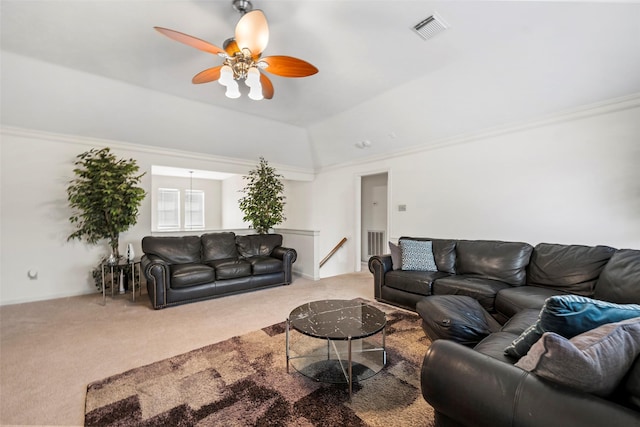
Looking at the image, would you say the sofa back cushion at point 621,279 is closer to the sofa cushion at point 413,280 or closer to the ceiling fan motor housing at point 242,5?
the sofa cushion at point 413,280

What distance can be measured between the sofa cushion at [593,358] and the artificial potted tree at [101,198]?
4.63 m

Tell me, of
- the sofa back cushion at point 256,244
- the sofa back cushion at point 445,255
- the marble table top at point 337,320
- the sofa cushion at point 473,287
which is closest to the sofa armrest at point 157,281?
the sofa back cushion at point 256,244

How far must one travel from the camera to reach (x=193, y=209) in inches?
359

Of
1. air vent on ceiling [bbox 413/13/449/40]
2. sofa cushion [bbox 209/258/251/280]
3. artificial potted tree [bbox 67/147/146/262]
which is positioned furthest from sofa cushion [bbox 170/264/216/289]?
air vent on ceiling [bbox 413/13/449/40]

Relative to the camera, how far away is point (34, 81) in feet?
10.7

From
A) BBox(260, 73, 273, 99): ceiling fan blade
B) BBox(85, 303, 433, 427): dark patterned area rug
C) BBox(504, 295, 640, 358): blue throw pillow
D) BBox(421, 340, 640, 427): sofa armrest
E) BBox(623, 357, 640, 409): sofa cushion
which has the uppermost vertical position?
BBox(260, 73, 273, 99): ceiling fan blade

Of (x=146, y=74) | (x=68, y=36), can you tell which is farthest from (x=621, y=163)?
(x=68, y=36)

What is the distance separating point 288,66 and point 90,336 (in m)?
3.18

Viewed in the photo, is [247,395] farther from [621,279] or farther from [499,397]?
[621,279]

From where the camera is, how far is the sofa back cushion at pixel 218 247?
434 cm

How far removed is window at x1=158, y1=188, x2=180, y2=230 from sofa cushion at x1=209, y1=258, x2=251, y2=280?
554 centimetres

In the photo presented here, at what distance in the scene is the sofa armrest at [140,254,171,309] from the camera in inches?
132

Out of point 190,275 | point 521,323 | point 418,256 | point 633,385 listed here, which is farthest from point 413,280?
point 190,275

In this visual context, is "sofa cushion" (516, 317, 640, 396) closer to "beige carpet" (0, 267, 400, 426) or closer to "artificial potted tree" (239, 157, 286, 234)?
"beige carpet" (0, 267, 400, 426)
